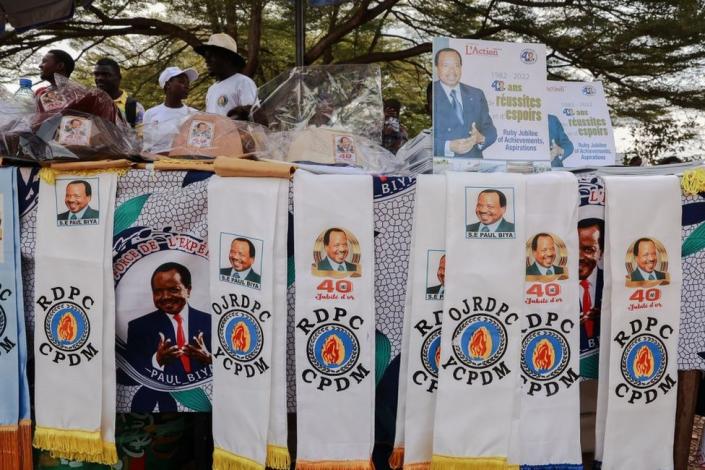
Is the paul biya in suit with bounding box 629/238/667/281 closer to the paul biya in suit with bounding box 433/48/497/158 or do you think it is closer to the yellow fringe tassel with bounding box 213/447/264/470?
the paul biya in suit with bounding box 433/48/497/158

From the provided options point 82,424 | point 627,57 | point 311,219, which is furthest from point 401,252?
point 627,57

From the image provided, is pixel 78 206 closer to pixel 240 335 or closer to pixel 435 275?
pixel 240 335

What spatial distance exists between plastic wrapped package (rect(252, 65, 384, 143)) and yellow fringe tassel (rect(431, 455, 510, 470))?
1.24 m

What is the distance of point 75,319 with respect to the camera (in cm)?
209

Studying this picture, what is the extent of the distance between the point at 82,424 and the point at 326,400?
0.77 metres

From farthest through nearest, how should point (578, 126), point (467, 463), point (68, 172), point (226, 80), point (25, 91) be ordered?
point (226, 80)
point (578, 126)
point (25, 91)
point (68, 172)
point (467, 463)

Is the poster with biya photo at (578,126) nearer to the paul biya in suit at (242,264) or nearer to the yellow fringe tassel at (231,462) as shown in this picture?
the paul biya in suit at (242,264)

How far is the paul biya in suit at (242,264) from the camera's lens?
2.04 m

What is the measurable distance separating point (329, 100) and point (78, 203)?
3.50 ft

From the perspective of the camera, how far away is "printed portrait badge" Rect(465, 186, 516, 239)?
2.06 meters

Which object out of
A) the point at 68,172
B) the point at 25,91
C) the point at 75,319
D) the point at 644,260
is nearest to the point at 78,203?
the point at 68,172

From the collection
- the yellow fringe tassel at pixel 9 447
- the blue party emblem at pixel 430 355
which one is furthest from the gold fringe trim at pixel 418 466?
the yellow fringe tassel at pixel 9 447

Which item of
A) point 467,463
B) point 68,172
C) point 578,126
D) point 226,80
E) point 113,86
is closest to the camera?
point 467,463

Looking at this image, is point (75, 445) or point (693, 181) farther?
point (693, 181)
